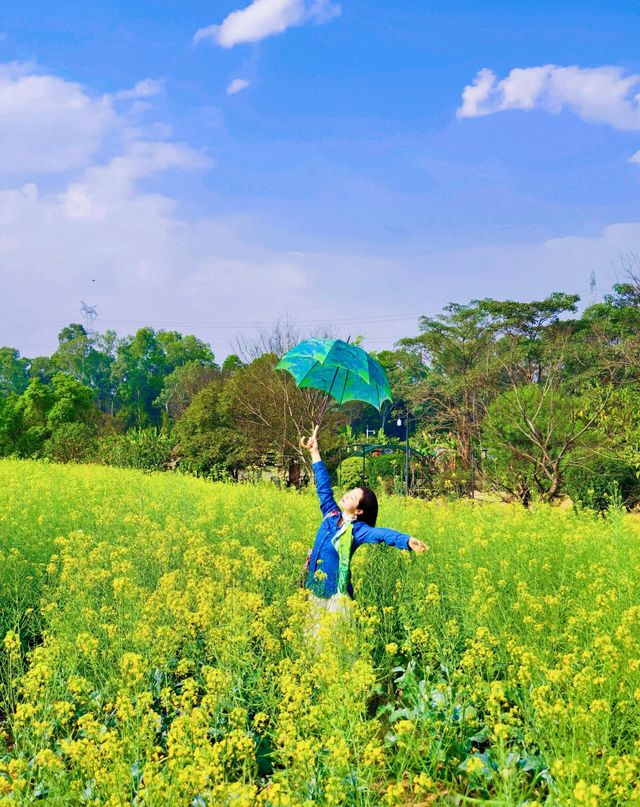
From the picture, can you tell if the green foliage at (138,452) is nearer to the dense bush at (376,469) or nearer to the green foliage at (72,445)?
the green foliage at (72,445)

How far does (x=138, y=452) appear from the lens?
19.3m

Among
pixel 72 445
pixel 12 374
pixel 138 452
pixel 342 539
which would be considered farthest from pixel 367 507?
pixel 12 374

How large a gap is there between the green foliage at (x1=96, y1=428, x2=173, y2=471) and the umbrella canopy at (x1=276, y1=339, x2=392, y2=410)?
12.9 meters

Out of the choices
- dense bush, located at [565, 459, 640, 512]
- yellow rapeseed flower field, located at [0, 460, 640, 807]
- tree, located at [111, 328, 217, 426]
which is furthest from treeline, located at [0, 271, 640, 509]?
tree, located at [111, 328, 217, 426]

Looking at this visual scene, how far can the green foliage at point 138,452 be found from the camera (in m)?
19.1

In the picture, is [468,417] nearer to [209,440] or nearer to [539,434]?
[209,440]

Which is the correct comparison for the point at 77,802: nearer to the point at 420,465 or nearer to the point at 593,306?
the point at 420,465

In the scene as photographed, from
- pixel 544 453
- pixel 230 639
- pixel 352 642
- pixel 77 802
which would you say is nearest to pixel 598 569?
pixel 352 642

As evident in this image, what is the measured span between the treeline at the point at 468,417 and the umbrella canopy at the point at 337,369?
209cm

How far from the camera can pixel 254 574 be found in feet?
16.7

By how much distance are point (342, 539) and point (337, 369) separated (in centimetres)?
172

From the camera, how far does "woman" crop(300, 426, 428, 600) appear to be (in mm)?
4699

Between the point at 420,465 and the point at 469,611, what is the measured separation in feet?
47.2

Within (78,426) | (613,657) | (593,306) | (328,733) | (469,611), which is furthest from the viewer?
(593,306)
